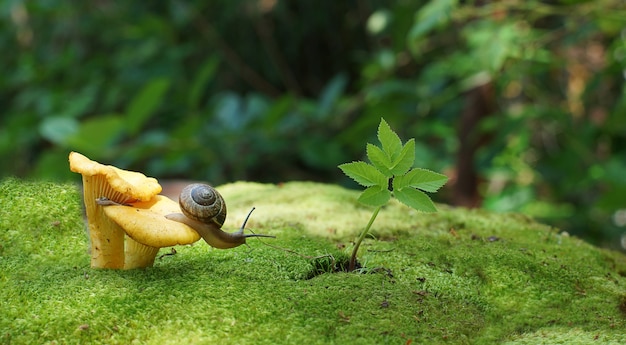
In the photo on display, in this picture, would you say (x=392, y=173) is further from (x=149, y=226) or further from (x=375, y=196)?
(x=149, y=226)

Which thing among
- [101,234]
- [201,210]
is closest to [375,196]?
[201,210]

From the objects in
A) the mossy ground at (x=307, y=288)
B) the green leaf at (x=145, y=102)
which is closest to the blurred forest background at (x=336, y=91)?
the green leaf at (x=145, y=102)

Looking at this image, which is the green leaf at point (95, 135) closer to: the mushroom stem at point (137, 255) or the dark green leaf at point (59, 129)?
the dark green leaf at point (59, 129)

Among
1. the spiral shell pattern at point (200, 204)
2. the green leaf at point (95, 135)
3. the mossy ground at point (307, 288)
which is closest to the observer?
the mossy ground at point (307, 288)

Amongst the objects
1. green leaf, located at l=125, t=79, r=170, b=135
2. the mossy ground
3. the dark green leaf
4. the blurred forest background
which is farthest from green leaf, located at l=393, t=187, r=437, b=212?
the dark green leaf

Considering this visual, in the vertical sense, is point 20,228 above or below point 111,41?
below

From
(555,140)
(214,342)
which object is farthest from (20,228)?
(555,140)

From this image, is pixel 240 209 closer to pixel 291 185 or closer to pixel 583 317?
pixel 291 185
